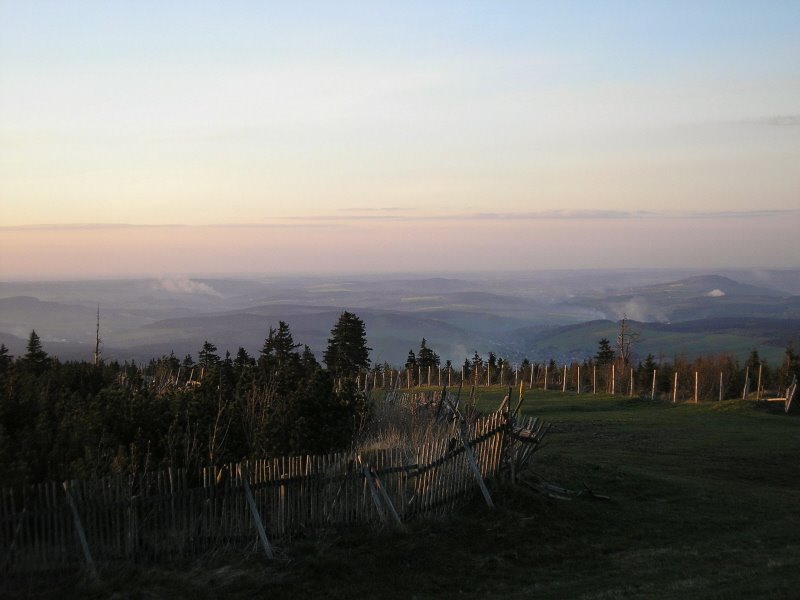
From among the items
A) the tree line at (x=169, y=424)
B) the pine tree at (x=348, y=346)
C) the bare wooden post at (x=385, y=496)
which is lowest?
the pine tree at (x=348, y=346)

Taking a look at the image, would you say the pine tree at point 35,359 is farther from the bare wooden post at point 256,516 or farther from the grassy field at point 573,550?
the grassy field at point 573,550

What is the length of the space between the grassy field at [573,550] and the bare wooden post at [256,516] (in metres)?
0.25

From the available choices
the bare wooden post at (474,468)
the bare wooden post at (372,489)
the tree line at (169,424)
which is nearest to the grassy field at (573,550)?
the bare wooden post at (474,468)

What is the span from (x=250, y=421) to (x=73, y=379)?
26.4ft

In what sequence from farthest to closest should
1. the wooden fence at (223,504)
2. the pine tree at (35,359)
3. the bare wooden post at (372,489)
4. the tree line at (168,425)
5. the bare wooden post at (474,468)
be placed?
the pine tree at (35,359) → the bare wooden post at (474,468) → the bare wooden post at (372,489) → the tree line at (168,425) → the wooden fence at (223,504)

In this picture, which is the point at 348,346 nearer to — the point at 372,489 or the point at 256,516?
the point at 372,489

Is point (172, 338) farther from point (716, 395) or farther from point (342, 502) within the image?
point (342, 502)

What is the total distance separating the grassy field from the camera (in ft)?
32.7

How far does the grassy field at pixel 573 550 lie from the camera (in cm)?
998

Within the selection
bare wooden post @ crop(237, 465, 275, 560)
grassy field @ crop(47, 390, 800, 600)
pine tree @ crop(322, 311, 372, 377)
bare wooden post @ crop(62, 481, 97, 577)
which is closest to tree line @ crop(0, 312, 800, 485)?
bare wooden post @ crop(62, 481, 97, 577)

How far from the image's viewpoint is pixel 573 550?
12133mm

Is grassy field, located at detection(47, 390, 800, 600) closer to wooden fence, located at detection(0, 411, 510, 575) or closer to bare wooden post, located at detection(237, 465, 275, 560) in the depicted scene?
bare wooden post, located at detection(237, 465, 275, 560)

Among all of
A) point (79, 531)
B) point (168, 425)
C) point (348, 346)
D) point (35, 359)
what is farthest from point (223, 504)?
point (348, 346)

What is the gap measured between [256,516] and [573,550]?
4.77m
